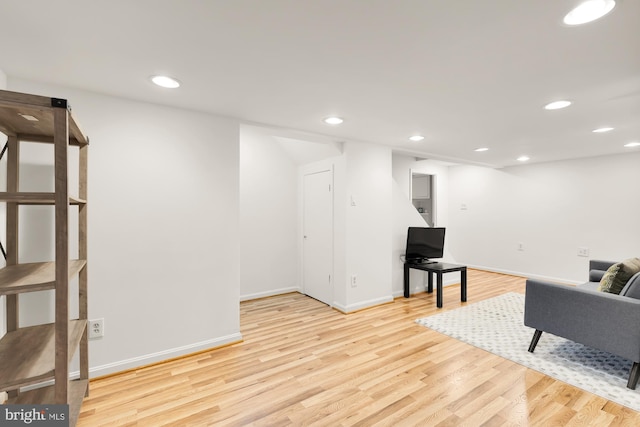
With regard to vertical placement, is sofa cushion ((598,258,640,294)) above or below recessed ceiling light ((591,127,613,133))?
below

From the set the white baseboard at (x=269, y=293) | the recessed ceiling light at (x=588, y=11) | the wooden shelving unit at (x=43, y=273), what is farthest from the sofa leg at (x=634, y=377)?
the white baseboard at (x=269, y=293)

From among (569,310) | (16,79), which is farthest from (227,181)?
(569,310)

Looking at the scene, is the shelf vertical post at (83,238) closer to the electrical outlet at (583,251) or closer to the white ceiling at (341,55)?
the white ceiling at (341,55)

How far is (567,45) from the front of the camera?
5.08 ft

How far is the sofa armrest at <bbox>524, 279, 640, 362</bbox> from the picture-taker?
6.95 ft

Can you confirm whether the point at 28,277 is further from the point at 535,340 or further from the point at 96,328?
the point at 535,340

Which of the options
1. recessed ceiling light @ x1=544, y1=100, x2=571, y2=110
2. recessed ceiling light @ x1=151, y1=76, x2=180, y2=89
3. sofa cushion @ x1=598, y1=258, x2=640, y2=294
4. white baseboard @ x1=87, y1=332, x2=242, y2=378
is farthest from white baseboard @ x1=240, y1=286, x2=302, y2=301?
recessed ceiling light @ x1=544, y1=100, x2=571, y2=110

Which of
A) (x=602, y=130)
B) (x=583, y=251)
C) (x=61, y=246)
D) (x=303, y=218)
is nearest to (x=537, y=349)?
(x=602, y=130)

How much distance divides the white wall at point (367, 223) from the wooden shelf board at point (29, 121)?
8.66 ft

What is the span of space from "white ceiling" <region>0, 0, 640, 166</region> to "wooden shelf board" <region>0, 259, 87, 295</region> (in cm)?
115

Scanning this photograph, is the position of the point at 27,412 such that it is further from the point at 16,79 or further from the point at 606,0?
the point at 606,0

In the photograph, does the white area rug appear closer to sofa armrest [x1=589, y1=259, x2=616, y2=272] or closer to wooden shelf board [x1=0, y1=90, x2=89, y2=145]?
sofa armrest [x1=589, y1=259, x2=616, y2=272]

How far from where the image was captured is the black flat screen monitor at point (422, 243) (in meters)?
4.39

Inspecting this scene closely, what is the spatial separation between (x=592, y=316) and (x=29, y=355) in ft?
11.4
